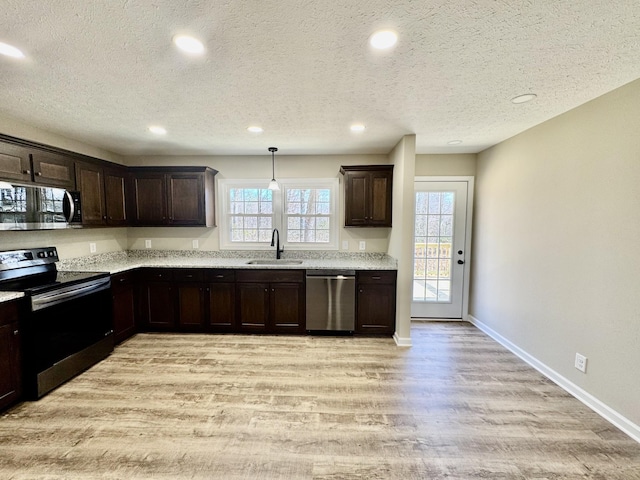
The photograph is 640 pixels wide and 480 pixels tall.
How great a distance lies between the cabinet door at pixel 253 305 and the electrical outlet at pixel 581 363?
3167 mm

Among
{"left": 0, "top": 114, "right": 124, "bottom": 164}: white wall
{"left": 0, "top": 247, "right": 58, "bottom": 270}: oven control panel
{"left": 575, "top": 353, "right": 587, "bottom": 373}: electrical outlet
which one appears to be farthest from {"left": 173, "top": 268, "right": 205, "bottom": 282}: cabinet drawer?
{"left": 575, "top": 353, "right": 587, "bottom": 373}: electrical outlet

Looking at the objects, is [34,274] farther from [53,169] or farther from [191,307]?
[191,307]

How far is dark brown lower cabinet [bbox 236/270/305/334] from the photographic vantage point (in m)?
3.59

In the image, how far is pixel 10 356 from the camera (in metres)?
2.15

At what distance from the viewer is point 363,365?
2.89 m

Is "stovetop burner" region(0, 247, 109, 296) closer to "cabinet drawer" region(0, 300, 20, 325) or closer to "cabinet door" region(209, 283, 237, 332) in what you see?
"cabinet drawer" region(0, 300, 20, 325)

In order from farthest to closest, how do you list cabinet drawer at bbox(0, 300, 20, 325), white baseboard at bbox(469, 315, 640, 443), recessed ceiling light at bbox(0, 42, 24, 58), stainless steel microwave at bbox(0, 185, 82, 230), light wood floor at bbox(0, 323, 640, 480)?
stainless steel microwave at bbox(0, 185, 82, 230) < cabinet drawer at bbox(0, 300, 20, 325) < white baseboard at bbox(469, 315, 640, 443) < light wood floor at bbox(0, 323, 640, 480) < recessed ceiling light at bbox(0, 42, 24, 58)

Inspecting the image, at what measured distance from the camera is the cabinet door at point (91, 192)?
3156mm

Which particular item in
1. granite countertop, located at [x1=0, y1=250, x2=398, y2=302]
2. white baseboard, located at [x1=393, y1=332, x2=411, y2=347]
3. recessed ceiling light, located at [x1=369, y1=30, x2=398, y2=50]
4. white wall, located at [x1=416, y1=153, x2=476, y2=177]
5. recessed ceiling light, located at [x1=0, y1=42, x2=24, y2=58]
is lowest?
white baseboard, located at [x1=393, y1=332, x2=411, y2=347]

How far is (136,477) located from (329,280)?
2.43 meters

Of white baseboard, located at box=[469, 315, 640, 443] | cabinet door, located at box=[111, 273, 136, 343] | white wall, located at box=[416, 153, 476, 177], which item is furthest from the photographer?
white wall, located at box=[416, 153, 476, 177]

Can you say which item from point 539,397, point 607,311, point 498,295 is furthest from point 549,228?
point 539,397

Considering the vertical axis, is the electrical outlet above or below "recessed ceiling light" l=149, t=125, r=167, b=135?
below

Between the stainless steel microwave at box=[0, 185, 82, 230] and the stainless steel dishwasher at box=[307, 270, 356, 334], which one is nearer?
the stainless steel microwave at box=[0, 185, 82, 230]
